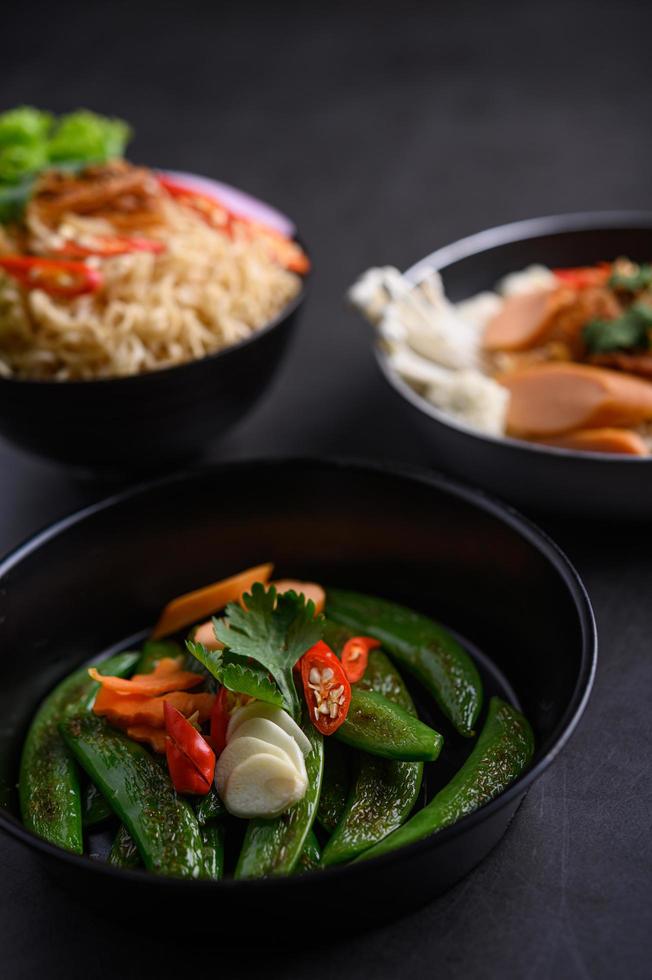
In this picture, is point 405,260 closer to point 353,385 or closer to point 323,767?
point 353,385

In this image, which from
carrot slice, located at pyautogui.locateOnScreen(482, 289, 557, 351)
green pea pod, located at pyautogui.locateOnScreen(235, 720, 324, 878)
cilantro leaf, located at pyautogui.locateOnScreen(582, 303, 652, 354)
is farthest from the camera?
carrot slice, located at pyautogui.locateOnScreen(482, 289, 557, 351)

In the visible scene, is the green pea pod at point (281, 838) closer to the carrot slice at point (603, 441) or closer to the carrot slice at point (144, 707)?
the carrot slice at point (144, 707)

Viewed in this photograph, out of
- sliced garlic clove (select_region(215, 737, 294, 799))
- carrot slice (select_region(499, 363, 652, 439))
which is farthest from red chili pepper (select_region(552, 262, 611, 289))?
sliced garlic clove (select_region(215, 737, 294, 799))

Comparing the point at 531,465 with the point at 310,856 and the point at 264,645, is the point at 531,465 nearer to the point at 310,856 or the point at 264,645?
the point at 264,645

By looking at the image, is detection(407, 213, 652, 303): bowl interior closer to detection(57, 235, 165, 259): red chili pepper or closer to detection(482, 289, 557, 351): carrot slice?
detection(482, 289, 557, 351): carrot slice

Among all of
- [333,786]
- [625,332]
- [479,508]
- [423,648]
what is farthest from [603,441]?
[333,786]

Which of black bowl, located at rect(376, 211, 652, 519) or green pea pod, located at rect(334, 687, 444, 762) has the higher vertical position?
black bowl, located at rect(376, 211, 652, 519)

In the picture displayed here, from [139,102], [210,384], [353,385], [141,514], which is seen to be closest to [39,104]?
[139,102]
